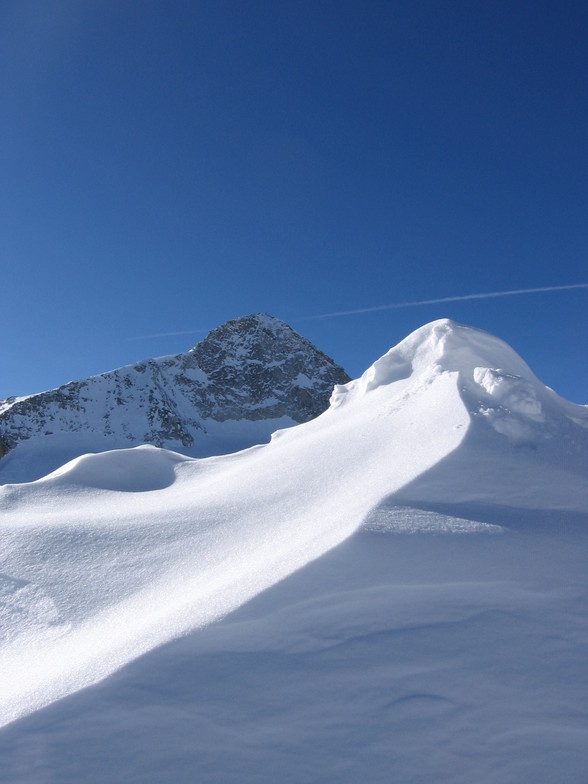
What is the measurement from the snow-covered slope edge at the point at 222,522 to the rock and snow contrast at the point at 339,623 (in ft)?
0.07

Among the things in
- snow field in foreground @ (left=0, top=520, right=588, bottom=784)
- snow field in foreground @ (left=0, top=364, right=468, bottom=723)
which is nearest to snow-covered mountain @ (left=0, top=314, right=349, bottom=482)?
snow field in foreground @ (left=0, top=364, right=468, bottom=723)

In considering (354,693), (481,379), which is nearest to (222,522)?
(354,693)

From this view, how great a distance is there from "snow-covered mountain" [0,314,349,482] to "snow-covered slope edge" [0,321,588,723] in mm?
32018

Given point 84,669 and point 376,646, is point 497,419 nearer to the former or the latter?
point 376,646

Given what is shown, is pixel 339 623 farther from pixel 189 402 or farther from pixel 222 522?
pixel 189 402

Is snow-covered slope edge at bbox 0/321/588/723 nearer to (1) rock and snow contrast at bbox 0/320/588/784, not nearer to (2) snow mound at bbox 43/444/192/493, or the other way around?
(1) rock and snow contrast at bbox 0/320/588/784

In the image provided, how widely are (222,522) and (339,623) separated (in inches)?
75.9

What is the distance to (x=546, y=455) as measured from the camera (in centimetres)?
382

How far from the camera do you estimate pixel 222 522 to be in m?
4.12

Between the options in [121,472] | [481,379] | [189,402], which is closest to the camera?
[481,379]

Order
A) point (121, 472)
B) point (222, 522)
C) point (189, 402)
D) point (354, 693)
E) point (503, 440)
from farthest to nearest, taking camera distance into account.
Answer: point (189, 402)
point (121, 472)
point (222, 522)
point (503, 440)
point (354, 693)

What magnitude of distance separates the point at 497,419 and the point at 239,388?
6234cm

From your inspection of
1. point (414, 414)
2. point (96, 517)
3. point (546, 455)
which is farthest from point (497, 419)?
point (96, 517)

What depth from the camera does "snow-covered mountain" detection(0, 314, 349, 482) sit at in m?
43.2
